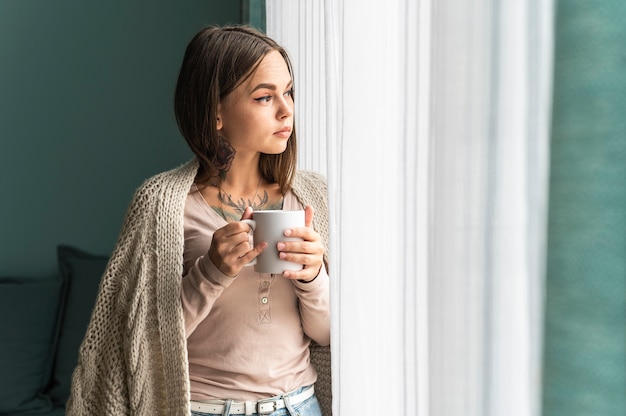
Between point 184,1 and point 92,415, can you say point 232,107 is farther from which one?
point 184,1

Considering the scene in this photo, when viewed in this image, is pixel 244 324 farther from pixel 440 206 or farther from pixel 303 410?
pixel 440 206

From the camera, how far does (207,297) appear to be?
Result: 1089 mm

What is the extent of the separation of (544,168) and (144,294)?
2.31 ft

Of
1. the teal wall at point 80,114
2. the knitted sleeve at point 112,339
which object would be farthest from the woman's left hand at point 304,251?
the teal wall at point 80,114

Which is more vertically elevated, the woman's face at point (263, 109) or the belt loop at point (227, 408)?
the woman's face at point (263, 109)

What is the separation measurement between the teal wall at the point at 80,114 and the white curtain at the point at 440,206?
6.98 ft

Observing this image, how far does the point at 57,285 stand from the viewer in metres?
2.78

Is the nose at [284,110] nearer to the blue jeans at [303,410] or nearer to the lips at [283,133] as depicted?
the lips at [283,133]

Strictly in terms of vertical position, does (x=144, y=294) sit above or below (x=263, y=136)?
below

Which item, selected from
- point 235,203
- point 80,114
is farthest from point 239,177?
point 80,114

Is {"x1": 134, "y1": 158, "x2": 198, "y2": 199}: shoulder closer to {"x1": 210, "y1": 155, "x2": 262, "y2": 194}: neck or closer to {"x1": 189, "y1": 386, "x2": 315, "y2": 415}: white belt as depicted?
{"x1": 210, "y1": 155, "x2": 262, "y2": 194}: neck

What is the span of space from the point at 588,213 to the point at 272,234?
546mm

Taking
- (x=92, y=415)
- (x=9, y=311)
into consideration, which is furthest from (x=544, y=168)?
(x=9, y=311)

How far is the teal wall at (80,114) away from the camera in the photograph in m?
2.88
